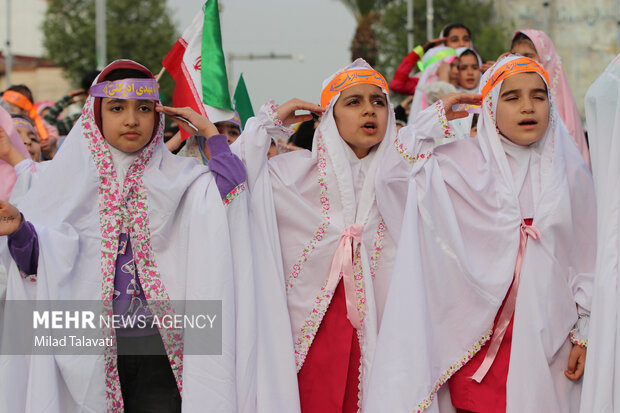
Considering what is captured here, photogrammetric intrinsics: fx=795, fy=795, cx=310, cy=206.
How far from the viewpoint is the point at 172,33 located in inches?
1204

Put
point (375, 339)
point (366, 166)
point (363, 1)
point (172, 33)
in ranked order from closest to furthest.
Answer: point (375, 339) → point (366, 166) → point (363, 1) → point (172, 33)

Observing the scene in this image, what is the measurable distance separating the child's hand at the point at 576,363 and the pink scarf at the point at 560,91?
6.87 feet

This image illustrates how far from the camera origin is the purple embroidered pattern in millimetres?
3824

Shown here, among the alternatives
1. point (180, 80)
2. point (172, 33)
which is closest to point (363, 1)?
point (172, 33)

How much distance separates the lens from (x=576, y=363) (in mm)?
3842

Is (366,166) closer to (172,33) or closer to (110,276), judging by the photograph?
(110,276)

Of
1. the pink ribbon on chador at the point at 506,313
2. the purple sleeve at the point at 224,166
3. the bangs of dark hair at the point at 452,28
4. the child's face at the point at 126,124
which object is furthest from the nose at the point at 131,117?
the bangs of dark hair at the point at 452,28

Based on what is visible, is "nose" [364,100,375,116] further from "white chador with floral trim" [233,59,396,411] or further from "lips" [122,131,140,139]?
"lips" [122,131,140,139]

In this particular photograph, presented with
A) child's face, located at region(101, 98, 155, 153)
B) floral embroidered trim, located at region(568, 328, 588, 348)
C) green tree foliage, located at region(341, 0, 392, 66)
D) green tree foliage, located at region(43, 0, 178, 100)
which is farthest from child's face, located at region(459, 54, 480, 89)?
green tree foliage, located at region(43, 0, 178, 100)

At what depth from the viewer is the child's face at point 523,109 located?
4117 millimetres

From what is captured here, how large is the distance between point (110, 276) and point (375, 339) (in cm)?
137

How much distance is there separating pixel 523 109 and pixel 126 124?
2.03 meters

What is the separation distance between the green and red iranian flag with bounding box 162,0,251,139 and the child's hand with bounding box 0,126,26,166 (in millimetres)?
983

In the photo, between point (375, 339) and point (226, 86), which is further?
point (226, 86)
